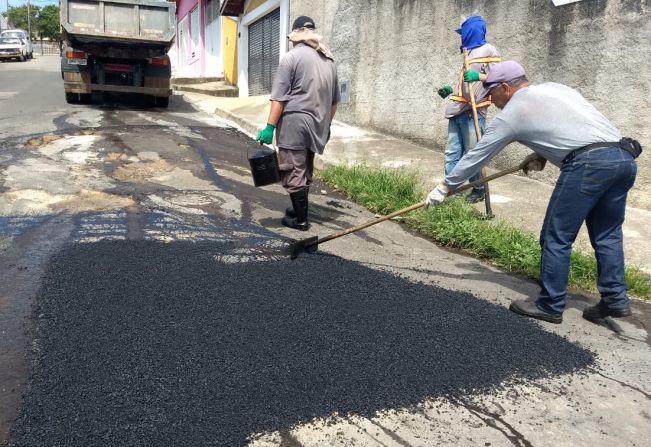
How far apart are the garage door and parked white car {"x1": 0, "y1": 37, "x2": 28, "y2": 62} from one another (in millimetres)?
17379

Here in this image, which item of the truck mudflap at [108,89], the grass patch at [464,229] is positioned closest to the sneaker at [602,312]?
the grass patch at [464,229]

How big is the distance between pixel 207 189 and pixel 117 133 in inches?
122

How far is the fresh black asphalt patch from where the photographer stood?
2.12m

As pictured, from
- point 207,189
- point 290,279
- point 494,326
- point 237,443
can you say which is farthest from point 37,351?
point 207,189

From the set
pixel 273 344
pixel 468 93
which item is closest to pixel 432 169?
pixel 468 93

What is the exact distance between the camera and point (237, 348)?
2605 millimetres

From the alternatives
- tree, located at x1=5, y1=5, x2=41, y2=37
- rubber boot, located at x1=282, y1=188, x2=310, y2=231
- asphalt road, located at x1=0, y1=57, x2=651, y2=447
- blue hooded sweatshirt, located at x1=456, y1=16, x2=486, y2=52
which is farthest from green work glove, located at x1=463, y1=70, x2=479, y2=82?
tree, located at x1=5, y1=5, x2=41, y2=37

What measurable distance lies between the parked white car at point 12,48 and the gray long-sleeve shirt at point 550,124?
2936 centimetres

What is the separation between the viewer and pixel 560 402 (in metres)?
2.46

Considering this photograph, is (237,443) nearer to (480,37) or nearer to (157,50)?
(480,37)

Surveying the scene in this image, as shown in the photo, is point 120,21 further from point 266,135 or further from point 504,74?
point 504,74

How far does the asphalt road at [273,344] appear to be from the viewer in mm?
2156

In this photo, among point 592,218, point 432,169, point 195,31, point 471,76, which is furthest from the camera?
point 195,31

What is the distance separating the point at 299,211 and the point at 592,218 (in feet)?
7.85
